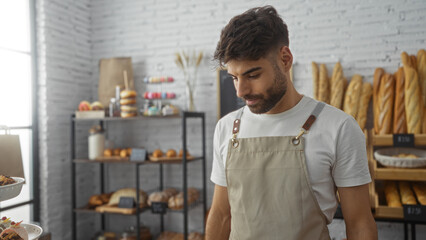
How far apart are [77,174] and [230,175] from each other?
2733 millimetres

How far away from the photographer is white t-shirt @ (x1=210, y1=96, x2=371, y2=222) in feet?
4.12

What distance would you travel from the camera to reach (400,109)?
2619mm

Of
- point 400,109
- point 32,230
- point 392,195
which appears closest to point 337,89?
point 400,109

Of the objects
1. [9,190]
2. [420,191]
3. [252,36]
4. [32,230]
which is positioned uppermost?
[252,36]

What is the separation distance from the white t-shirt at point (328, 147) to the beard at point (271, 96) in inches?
4.6

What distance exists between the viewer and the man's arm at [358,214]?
1241mm

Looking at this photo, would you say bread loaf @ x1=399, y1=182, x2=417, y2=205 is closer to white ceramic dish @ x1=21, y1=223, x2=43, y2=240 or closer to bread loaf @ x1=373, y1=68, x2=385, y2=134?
bread loaf @ x1=373, y1=68, x2=385, y2=134

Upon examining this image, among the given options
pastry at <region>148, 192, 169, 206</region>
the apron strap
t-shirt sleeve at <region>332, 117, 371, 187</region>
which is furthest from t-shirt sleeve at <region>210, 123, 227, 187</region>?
pastry at <region>148, 192, 169, 206</region>

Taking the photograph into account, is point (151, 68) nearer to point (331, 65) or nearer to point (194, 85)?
point (194, 85)

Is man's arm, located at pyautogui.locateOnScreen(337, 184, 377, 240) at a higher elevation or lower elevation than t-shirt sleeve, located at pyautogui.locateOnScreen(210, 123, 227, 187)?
lower

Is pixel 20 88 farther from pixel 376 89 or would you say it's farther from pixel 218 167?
pixel 376 89

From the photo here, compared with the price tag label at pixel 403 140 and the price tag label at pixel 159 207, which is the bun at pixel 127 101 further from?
the price tag label at pixel 403 140

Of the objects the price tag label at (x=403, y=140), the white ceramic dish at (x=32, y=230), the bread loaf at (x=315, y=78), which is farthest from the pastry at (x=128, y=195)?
the price tag label at (x=403, y=140)

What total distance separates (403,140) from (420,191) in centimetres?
36
